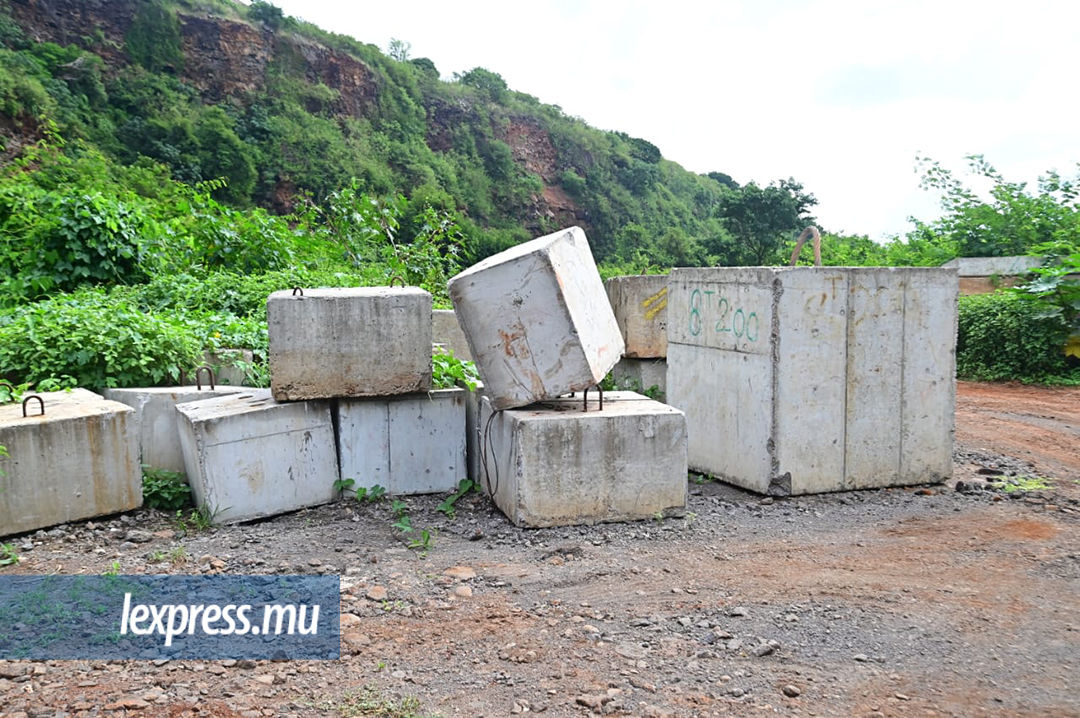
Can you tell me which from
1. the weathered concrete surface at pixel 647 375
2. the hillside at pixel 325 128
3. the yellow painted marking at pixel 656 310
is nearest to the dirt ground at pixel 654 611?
the weathered concrete surface at pixel 647 375

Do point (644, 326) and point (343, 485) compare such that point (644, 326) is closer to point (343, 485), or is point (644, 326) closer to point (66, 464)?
point (343, 485)

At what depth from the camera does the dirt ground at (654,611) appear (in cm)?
285

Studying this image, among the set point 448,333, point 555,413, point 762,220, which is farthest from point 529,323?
point 762,220

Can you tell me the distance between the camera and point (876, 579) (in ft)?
13.1

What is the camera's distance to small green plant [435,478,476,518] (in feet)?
16.4

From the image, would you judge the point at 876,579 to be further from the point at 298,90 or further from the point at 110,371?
the point at 298,90

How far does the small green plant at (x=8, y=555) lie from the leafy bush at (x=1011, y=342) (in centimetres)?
1118

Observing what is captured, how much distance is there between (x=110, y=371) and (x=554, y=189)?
48760mm

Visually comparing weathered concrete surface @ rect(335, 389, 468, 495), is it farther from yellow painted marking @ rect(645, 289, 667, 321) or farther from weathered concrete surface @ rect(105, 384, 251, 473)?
yellow painted marking @ rect(645, 289, 667, 321)

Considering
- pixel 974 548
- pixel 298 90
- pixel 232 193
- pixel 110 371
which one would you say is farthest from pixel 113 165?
pixel 974 548

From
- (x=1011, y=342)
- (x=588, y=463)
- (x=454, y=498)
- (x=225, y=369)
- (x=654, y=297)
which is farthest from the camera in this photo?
(x=1011, y=342)

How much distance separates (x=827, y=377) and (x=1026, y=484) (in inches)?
68.8

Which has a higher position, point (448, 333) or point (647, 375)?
point (448, 333)

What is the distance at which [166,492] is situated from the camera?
499 centimetres
